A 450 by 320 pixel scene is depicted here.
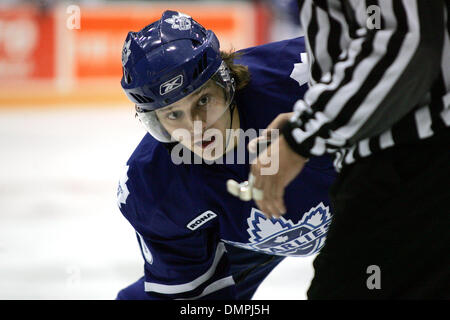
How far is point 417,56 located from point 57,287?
206 centimetres

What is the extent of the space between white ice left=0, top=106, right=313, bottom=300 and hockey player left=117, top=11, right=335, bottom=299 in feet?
2.34

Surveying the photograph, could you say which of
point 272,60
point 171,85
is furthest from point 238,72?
point 171,85

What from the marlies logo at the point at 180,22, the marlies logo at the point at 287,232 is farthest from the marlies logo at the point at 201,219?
the marlies logo at the point at 180,22

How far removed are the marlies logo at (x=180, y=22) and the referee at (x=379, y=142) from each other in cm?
61

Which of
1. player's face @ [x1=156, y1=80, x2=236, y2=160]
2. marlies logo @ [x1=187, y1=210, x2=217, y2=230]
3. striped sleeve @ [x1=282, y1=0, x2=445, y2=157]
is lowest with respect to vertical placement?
marlies logo @ [x1=187, y1=210, x2=217, y2=230]

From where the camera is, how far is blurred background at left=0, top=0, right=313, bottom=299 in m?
2.94

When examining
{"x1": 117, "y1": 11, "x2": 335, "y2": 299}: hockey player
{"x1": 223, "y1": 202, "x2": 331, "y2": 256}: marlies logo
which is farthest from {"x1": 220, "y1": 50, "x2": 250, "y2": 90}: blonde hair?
{"x1": 223, "y1": 202, "x2": 331, "y2": 256}: marlies logo

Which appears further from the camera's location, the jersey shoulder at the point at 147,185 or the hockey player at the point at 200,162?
the jersey shoulder at the point at 147,185

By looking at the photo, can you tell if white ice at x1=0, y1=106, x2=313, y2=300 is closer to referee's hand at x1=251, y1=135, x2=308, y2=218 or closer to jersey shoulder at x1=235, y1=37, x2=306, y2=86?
jersey shoulder at x1=235, y1=37, x2=306, y2=86

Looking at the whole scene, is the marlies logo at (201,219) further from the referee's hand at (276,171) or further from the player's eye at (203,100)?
the referee's hand at (276,171)

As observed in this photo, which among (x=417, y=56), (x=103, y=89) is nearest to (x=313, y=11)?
(x=417, y=56)

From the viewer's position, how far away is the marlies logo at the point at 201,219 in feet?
6.32

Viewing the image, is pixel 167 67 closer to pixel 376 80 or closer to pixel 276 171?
pixel 276 171

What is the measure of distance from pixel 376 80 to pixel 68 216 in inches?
113
